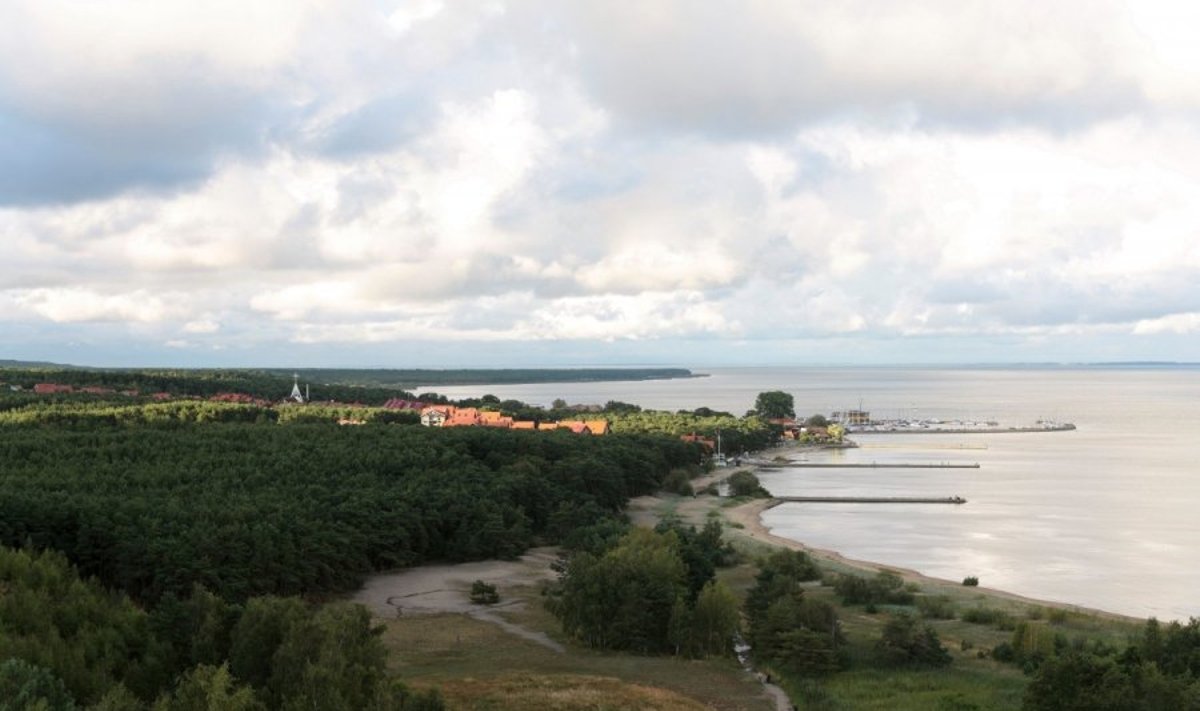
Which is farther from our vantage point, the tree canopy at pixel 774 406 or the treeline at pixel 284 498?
the tree canopy at pixel 774 406

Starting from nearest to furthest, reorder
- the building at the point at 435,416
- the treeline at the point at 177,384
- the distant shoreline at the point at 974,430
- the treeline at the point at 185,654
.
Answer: the treeline at the point at 185,654, the building at the point at 435,416, the treeline at the point at 177,384, the distant shoreline at the point at 974,430

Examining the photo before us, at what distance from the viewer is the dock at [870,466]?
107 m

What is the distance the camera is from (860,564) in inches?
2063

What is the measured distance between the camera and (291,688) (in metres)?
20.8

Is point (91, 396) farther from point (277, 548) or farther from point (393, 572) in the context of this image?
point (277, 548)

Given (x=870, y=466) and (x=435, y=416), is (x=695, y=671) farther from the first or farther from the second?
(x=870, y=466)

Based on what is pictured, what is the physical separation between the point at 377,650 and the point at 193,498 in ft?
82.4

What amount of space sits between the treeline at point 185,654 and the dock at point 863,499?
2293 inches

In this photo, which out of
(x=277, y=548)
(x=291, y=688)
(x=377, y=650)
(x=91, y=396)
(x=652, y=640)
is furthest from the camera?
(x=91, y=396)

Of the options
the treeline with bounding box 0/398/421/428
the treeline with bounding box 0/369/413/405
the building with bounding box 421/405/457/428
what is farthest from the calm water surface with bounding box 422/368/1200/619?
the treeline with bounding box 0/369/413/405

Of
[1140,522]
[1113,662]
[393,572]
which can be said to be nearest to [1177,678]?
[1113,662]

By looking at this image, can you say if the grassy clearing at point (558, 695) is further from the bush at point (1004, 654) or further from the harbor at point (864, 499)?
the harbor at point (864, 499)

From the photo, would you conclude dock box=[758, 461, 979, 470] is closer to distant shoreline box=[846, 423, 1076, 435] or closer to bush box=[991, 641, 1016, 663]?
distant shoreline box=[846, 423, 1076, 435]

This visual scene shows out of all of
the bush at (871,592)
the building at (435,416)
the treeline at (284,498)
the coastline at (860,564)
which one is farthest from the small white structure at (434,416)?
the bush at (871,592)
